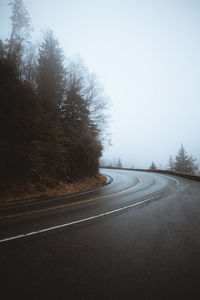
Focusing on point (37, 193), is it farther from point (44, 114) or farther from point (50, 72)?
point (50, 72)

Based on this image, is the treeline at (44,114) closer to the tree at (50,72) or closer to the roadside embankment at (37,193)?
the tree at (50,72)

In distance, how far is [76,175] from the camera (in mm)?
11375

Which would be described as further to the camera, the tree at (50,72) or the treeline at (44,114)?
the tree at (50,72)

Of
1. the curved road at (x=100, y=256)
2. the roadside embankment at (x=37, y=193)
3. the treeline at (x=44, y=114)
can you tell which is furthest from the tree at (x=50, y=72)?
the curved road at (x=100, y=256)

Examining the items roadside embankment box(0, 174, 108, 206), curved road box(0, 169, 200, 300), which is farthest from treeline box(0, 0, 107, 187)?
curved road box(0, 169, 200, 300)

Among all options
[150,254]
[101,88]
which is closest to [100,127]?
[101,88]

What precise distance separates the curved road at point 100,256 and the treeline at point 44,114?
3852 millimetres

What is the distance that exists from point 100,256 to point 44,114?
10209 millimetres

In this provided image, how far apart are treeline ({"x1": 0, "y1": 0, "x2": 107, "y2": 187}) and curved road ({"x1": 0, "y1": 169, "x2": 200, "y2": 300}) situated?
3.85m

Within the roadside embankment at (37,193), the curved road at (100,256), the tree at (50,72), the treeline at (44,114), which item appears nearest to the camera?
the curved road at (100,256)

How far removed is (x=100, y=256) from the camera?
8.60 feet

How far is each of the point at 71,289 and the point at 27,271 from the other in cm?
96

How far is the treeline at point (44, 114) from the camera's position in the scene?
7.44 metres

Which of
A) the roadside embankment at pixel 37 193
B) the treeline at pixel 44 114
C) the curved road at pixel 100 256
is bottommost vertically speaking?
the roadside embankment at pixel 37 193
